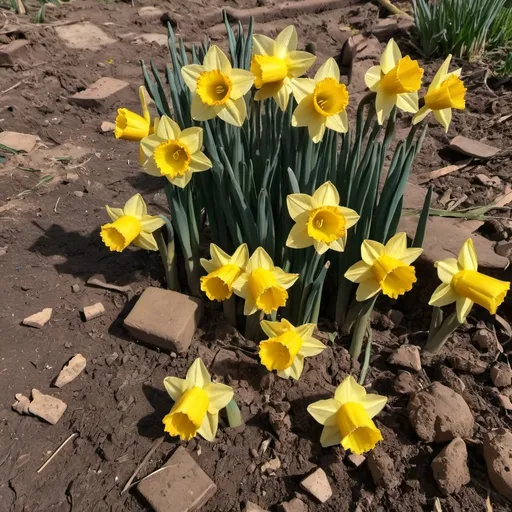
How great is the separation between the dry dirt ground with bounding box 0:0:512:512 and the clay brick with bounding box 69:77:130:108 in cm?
67

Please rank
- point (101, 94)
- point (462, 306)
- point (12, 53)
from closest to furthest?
point (462, 306) → point (101, 94) → point (12, 53)

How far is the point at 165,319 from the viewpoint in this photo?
1.96 meters

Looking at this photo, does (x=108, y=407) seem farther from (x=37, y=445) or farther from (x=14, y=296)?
(x=14, y=296)

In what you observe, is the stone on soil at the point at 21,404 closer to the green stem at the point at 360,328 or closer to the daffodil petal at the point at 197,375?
the daffodil petal at the point at 197,375

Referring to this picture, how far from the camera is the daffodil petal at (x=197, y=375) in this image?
64.7 inches

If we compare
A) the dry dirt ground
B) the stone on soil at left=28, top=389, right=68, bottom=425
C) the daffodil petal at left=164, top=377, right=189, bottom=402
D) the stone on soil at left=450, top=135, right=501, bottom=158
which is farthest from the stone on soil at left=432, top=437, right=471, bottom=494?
the stone on soil at left=450, top=135, right=501, bottom=158

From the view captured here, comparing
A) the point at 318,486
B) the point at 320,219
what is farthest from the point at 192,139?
the point at 318,486

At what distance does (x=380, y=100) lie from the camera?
160cm

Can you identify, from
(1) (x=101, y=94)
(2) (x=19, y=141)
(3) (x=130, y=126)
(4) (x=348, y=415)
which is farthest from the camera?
(1) (x=101, y=94)

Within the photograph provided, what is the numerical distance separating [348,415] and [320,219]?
62 cm

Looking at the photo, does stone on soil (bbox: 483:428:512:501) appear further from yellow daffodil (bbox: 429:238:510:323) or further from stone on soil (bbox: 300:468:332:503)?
stone on soil (bbox: 300:468:332:503)

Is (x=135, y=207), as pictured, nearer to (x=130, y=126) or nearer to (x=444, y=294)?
(x=130, y=126)

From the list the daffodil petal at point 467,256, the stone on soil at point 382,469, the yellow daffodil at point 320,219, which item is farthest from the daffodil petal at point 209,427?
the daffodil petal at point 467,256

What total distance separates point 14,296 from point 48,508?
987mm
